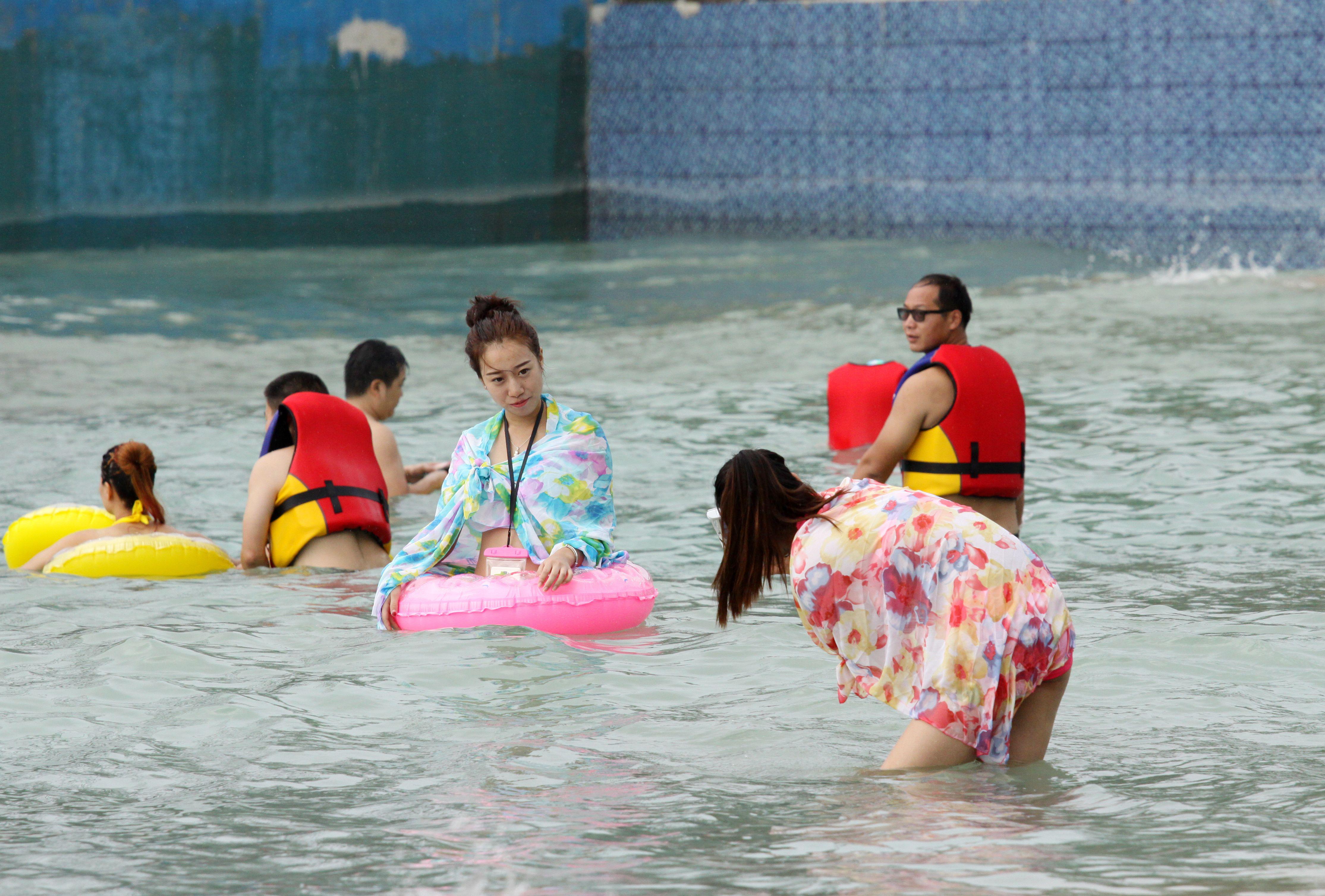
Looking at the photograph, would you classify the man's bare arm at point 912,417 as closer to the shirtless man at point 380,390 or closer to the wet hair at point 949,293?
the wet hair at point 949,293

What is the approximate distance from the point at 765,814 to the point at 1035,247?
50.6 feet

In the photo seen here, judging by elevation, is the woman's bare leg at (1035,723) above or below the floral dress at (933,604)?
below

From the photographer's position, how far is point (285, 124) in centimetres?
1939

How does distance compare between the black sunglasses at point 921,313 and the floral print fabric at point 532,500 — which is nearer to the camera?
the floral print fabric at point 532,500

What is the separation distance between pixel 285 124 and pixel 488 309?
48.3ft

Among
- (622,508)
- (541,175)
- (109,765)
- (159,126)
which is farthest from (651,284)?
(109,765)

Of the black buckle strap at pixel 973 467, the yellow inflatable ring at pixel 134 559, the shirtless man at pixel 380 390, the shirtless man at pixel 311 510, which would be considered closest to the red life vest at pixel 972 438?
the black buckle strap at pixel 973 467

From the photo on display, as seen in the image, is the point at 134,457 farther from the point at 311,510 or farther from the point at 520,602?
the point at 520,602

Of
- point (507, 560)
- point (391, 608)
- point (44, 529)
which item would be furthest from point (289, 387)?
point (507, 560)

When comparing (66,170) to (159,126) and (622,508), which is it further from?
(622,508)

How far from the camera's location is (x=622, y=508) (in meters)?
8.71

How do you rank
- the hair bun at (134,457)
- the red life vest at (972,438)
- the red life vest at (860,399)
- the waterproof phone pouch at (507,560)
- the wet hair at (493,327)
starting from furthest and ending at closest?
the red life vest at (860,399), the hair bun at (134,457), the red life vest at (972,438), the waterproof phone pouch at (507,560), the wet hair at (493,327)

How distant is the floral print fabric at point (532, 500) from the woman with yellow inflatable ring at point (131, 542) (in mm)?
1657

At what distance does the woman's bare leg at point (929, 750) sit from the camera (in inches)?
157
